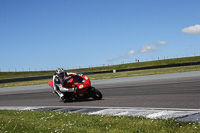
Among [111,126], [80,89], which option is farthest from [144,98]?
[111,126]

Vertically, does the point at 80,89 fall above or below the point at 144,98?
above

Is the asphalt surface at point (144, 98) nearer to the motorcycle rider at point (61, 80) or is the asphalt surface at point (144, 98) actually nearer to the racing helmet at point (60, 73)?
the motorcycle rider at point (61, 80)

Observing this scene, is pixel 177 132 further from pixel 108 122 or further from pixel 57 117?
pixel 57 117

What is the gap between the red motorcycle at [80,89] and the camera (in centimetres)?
1195

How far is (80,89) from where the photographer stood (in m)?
12.0

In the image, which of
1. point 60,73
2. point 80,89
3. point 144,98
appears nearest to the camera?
point 144,98

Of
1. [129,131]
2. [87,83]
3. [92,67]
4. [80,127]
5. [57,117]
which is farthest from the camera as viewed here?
[92,67]

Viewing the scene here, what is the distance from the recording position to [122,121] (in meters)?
6.29

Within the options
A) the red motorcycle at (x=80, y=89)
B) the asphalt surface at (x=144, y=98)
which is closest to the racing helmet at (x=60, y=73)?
the red motorcycle at (x=80, y=89)

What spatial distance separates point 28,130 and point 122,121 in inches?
79.9

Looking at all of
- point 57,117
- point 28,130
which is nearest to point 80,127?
point 28,130

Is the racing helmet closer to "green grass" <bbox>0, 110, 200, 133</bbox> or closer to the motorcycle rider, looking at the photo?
the motorcycle rider

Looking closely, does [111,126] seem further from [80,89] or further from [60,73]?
[60,73]

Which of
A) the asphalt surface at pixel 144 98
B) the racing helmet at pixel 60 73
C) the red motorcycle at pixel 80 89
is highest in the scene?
the racing helmet at pixel 60 73
